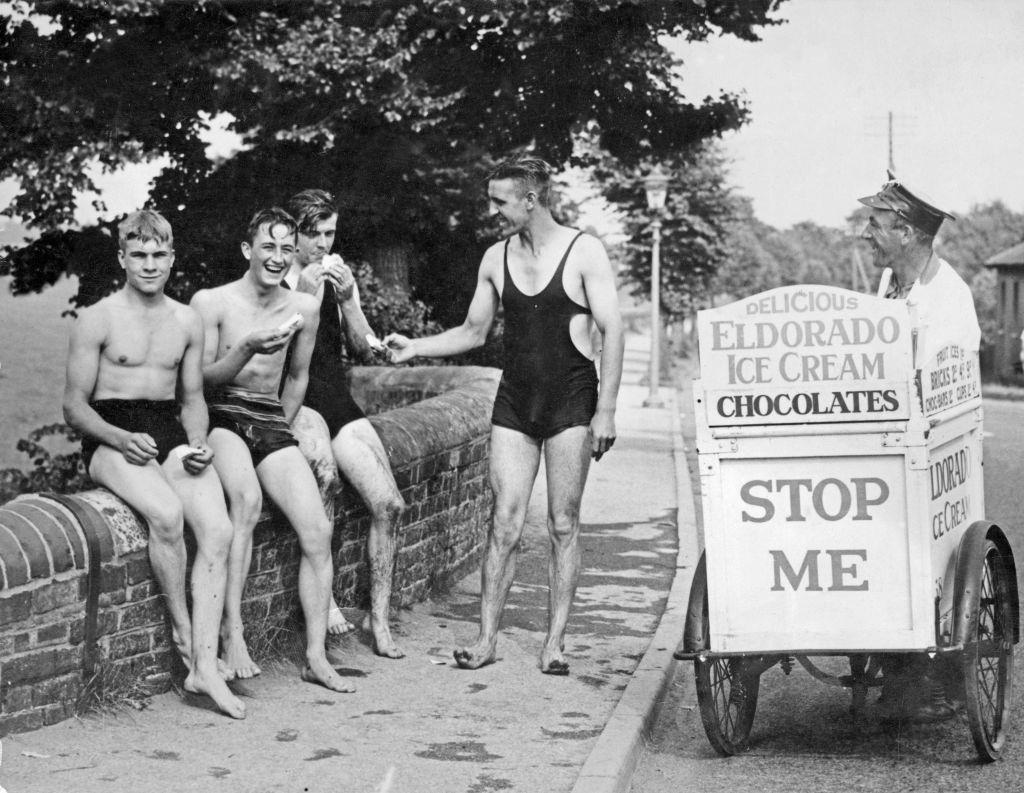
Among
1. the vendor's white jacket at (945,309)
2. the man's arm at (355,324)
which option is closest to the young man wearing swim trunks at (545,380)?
the man's arm at (355,324)

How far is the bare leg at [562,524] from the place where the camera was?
22.5ft

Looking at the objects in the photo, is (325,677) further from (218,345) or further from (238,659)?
(218,345)

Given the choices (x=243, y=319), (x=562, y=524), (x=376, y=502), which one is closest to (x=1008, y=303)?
(x=562, y=524)

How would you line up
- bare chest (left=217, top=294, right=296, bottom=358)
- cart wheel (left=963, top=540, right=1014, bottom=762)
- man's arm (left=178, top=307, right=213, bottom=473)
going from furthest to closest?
bare chest (left=217, top=294, right=296, bottom=358) → man's arm (left=178, top=307, right=213, bottom=473) → cart wheel (left=963, top=540, right=1014, bottom=762)

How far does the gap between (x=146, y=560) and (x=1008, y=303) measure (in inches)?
2753

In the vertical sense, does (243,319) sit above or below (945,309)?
above

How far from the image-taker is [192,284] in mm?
19234

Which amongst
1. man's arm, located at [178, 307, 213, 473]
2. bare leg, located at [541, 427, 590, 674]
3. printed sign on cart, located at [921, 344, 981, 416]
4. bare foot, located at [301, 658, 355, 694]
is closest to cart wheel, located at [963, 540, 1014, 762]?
printed sign on cart, located at [921, 344, 981, 416]

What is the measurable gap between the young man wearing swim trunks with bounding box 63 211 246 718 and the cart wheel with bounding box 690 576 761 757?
68.2 inches

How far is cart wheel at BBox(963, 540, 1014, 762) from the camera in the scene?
5.51m

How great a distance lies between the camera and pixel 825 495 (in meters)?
5.45

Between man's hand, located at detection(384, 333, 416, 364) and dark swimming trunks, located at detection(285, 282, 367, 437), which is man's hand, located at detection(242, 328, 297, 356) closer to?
dark swimming trunks, located at detection(285, 282, 367, 437)

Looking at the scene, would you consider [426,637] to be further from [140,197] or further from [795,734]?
[140,197]

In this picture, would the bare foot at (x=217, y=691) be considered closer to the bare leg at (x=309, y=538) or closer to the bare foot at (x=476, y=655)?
the bare leg at (x=309, y=538)
